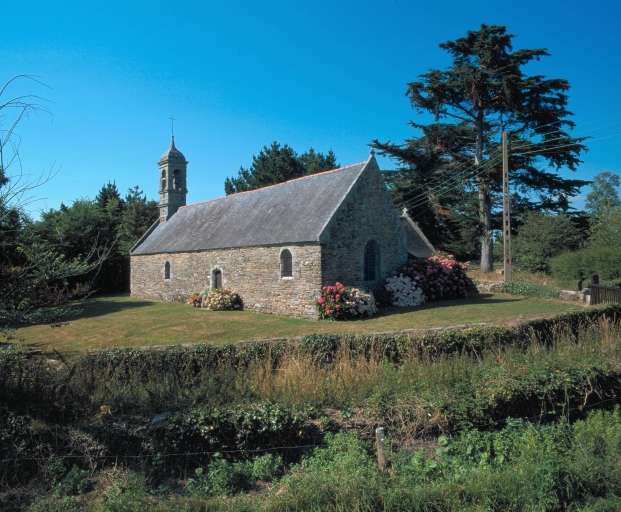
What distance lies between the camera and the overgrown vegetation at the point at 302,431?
14.9ft

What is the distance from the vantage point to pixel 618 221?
26.8 m

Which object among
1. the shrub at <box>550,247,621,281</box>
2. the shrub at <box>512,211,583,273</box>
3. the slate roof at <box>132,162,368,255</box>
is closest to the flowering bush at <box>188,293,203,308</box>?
the slate roof at <box>132,162,368,255</box>

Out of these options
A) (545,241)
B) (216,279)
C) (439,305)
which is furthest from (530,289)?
(216,279)

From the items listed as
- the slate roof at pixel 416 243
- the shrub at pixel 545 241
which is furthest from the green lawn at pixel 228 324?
the shrub at pixel 545 241

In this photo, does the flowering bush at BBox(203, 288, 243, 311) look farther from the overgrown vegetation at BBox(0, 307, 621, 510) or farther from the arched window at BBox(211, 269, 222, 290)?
the overgrown vegetation at BBox(0, 307, 621, 510)

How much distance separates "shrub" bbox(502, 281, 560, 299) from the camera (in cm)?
1894

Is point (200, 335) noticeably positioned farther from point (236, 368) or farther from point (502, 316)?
point (502, 316)

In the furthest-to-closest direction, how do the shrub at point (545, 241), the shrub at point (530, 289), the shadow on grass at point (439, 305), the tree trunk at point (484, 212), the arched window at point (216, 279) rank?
the tree trunk at point (484, 212)
the shrub at point (545, 241)
the arched window at point (216, 279)
the shrub at point (530, 289)
the shadow on grass at point (439, 305)

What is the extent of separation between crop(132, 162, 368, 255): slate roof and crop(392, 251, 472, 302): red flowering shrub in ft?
14.3

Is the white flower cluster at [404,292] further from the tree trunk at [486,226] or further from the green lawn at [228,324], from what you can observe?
the tree trunk at [486,226]

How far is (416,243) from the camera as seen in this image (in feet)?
81.4

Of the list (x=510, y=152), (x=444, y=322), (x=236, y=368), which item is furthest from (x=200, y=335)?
(x=510, y=152)

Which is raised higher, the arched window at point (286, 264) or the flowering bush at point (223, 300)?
the arched window at point (286, 264)

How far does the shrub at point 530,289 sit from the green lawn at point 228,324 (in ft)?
2.37
